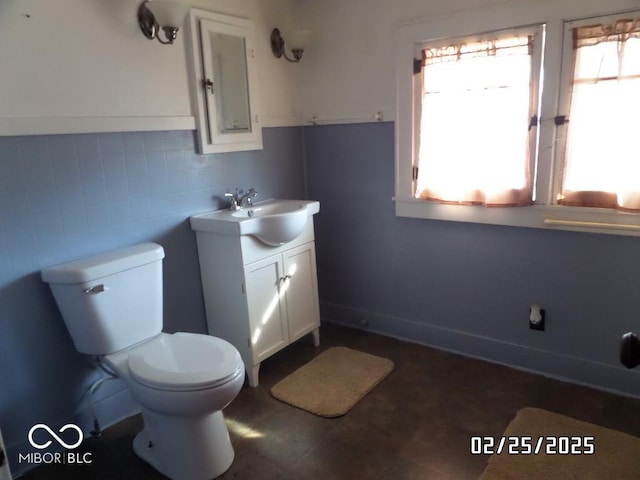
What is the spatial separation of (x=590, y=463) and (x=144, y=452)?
1.79 meters

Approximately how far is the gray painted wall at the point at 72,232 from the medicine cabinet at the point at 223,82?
0.43ft

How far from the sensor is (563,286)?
2.32 meters

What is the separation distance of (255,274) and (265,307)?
0.20 metres

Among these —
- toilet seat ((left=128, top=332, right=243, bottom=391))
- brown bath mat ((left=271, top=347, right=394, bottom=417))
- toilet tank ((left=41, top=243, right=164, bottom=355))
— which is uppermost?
toilet tank ((left=41, top=243, right=164, bottom=355))

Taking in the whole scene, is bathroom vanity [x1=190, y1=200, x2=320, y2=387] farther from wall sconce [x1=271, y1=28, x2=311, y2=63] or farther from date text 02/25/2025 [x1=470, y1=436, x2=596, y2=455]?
date text 02/25/2025 [x1=470, y1=436, x2=596, y2=455]

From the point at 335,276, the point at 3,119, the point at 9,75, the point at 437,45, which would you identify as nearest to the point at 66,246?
the point at 3,119

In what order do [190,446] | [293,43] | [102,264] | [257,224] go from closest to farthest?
[190,446] → [102,264] → [257,224] → [293,43]

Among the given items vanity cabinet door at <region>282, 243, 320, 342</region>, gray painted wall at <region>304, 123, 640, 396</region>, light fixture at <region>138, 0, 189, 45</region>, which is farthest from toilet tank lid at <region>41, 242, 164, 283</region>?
gray painted wall at <region>304, 123, 640, 396</region>

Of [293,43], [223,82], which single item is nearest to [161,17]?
[223,82]

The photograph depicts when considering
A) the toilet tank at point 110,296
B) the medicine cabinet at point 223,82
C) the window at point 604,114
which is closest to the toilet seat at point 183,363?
the toilet tank at point 110,296

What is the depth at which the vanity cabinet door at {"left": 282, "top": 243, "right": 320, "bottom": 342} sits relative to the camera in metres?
2.60

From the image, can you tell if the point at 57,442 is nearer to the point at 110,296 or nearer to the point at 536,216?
the point at 110,296

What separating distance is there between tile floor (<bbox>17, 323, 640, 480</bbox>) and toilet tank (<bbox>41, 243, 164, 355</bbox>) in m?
0.50

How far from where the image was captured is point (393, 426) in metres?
2.09
